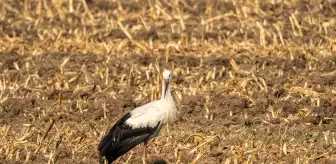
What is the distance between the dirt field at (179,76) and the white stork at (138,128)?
0.26 metres

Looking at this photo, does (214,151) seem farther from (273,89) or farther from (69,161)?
(273,89)

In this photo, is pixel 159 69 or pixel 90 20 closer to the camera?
pixel 159 69

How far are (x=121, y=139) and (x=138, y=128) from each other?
261 mm

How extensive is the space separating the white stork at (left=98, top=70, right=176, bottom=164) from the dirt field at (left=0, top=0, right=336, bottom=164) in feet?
0.87

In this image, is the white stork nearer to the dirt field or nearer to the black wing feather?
the black wing feather

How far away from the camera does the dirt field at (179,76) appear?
11.4 metres

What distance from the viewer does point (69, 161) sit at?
35.2ft

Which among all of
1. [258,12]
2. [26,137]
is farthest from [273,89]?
[258,12]

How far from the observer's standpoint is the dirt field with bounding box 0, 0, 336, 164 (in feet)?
Result: 37.5

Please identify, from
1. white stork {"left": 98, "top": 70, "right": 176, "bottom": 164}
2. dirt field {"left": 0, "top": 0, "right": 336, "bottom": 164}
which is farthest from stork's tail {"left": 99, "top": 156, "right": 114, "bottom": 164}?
dirt field {"left": 0, "top": 0, "right": 336, "bottom": 164}

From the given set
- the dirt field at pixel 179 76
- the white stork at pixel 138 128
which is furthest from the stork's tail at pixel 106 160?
the dirt field at pixel 179 76

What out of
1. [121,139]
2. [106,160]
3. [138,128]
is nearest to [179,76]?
[138,128]

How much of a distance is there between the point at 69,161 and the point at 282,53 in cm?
550

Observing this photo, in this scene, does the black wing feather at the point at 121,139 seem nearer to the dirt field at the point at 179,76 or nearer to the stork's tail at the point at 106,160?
the stork's tail at the point at 106,160
